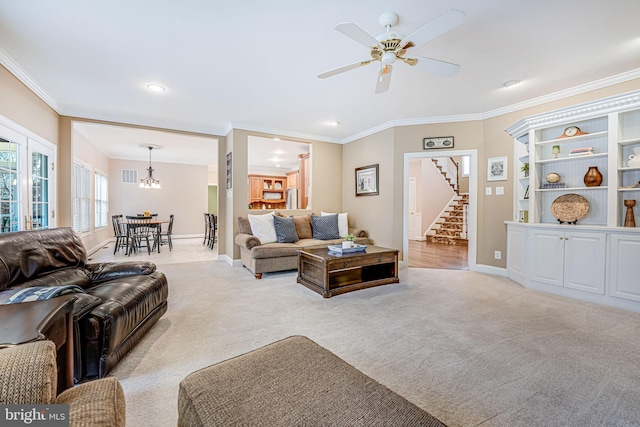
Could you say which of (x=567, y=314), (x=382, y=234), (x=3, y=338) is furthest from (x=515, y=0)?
(x=382, y=234)

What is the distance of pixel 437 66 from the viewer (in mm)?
2529

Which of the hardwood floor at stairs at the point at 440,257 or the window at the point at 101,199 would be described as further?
the window at the point at 101,199

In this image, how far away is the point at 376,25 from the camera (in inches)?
95.3

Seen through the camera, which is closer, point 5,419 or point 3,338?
point 5,419

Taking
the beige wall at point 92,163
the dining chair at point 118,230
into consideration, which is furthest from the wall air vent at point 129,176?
the dining chair at point 118,230

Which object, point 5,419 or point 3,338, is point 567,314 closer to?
point 5,419

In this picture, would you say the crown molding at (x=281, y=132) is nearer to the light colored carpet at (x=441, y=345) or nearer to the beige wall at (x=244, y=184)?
the beige wall at (x=244, y=184)

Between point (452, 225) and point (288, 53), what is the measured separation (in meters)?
7.34

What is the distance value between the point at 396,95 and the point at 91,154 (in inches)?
274

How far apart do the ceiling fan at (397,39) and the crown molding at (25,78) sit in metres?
3.44

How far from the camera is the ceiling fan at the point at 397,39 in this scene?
76.0 inches

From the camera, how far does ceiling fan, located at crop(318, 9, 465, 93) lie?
6.33ft

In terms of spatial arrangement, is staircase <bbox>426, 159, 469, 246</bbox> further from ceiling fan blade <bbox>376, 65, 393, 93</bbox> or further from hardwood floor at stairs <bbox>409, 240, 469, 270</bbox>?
ceiling fan blade <bbox>376, 65, 393, 93</bbox>

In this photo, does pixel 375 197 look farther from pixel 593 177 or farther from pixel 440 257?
pixel 593 177
